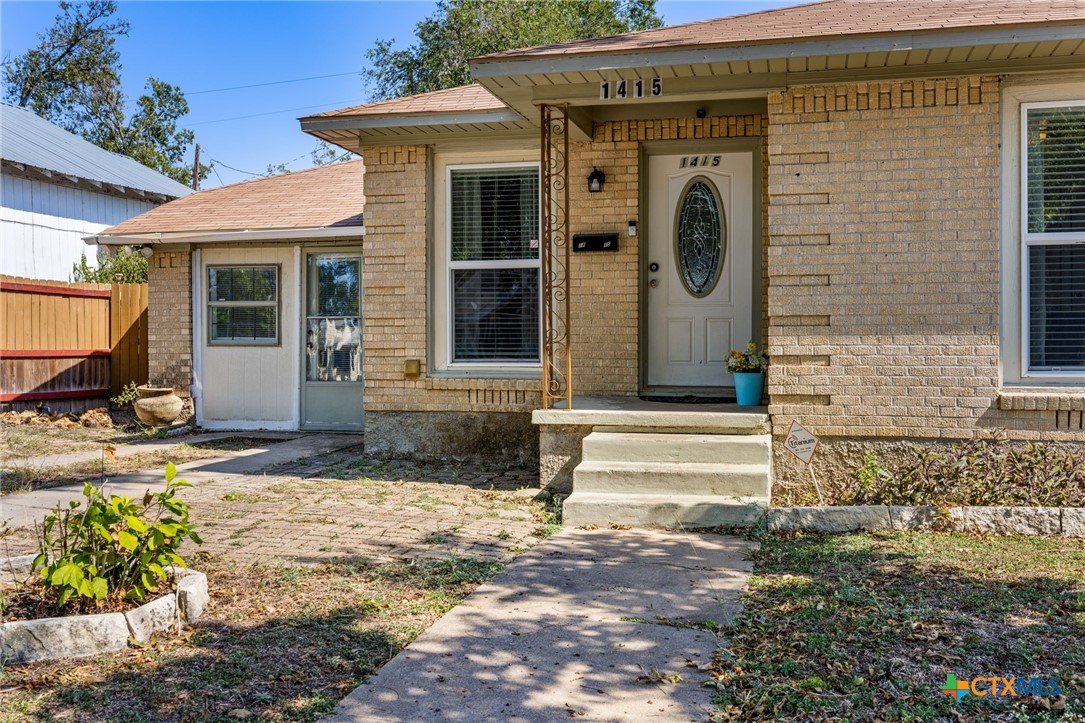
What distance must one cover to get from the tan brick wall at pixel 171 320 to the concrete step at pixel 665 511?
789cm

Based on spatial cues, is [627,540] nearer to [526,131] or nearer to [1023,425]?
[1023,425]

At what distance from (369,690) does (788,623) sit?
1.97 metres

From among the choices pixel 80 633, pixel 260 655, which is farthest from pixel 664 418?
pixel 80 633

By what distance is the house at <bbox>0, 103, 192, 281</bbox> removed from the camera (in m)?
16.9

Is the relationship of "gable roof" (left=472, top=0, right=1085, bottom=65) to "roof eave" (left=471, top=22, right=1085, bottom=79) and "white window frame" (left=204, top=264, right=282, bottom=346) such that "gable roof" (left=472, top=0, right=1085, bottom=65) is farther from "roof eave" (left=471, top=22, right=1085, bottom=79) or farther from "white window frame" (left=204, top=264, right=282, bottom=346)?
"white window frame" (left=204, top=264, right=282, bottom=346)

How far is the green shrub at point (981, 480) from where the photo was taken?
636cm

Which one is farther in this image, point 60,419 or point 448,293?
point 60,419

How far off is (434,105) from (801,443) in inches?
195

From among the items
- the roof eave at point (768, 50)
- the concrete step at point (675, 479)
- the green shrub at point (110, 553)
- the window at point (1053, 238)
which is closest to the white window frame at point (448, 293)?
the roof eave at point (768, 50)

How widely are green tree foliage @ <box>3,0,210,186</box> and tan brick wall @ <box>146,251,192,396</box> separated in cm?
2615

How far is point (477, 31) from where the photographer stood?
28.7 meters

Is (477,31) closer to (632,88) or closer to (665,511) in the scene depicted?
(632,88)

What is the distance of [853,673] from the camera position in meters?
3.69

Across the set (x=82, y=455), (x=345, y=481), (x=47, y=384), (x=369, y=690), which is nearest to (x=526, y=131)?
(x=345, y=481)
